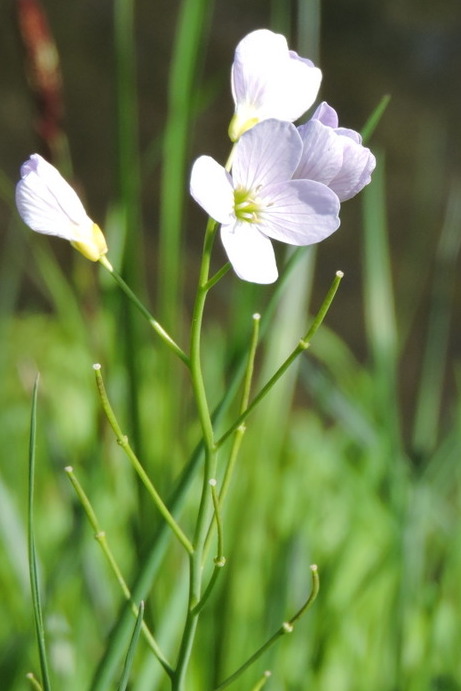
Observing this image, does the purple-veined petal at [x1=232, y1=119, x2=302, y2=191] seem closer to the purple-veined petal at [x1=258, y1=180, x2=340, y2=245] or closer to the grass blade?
the purple-veined petal at [x1=258, y1=180, x2=340, y2=245]

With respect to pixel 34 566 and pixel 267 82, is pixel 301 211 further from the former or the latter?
pixel 34 566

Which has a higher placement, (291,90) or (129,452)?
(291,90)

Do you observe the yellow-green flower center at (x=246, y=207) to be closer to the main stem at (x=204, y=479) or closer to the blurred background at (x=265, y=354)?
the main stem at (x=204, y=479)

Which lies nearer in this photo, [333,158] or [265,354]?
[333,158]

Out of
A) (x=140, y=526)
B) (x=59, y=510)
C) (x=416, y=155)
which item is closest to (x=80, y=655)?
(x=140, y=526)

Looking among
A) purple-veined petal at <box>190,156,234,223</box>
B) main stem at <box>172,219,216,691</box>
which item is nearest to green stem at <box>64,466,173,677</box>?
main stem at <box>172,219,216,691</box>

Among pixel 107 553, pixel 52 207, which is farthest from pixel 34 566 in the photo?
pixel 52 207

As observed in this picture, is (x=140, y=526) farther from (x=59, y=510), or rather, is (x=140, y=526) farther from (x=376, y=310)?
(x=59, y=510)
